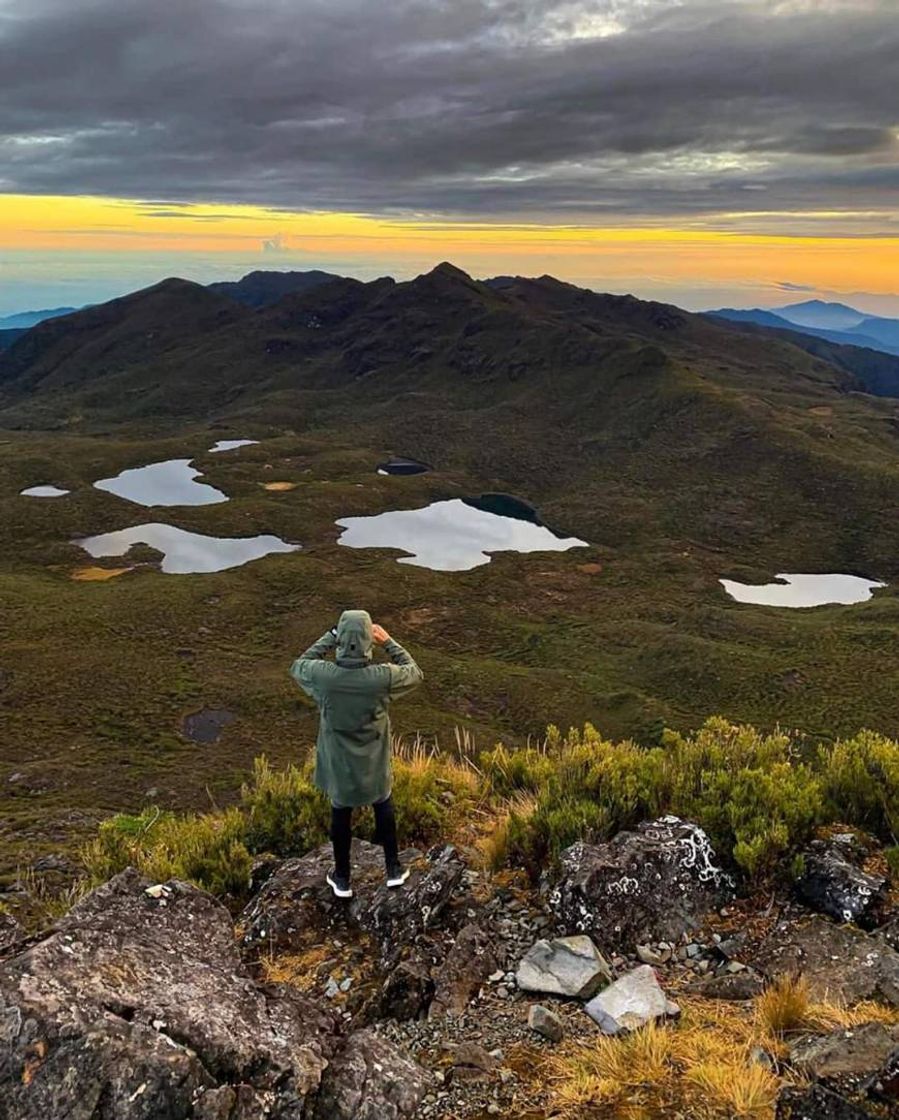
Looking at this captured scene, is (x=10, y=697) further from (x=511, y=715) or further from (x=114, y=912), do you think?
(x=114, y=912)

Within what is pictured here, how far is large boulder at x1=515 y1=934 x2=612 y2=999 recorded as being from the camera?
661 centimetres

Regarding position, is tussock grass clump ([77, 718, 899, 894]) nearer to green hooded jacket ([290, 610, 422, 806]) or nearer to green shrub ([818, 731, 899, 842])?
green shrub ([818, 731, 899, 842])

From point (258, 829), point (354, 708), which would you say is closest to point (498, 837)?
point (354, 708)

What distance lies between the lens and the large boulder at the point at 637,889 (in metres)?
7.55

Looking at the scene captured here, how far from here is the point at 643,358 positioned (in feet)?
534

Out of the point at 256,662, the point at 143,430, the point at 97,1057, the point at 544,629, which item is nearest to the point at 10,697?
the point at 256,662

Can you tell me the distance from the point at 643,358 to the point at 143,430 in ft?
353

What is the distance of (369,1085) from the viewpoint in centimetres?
533

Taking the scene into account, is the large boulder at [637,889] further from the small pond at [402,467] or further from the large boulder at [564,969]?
the small pond at [402,467]

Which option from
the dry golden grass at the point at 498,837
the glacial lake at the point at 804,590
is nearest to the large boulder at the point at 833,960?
the dry golden grass at the point at 498,837

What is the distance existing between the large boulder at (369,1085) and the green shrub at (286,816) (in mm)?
4614

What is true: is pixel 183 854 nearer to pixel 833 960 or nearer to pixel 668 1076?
pixel 668 1076

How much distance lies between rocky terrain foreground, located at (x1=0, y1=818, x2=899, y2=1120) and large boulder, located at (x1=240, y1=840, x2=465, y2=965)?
2cm

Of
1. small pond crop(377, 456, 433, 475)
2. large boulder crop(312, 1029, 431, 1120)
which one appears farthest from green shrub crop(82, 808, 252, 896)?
small pond crop(377, 456, 433, 475)
